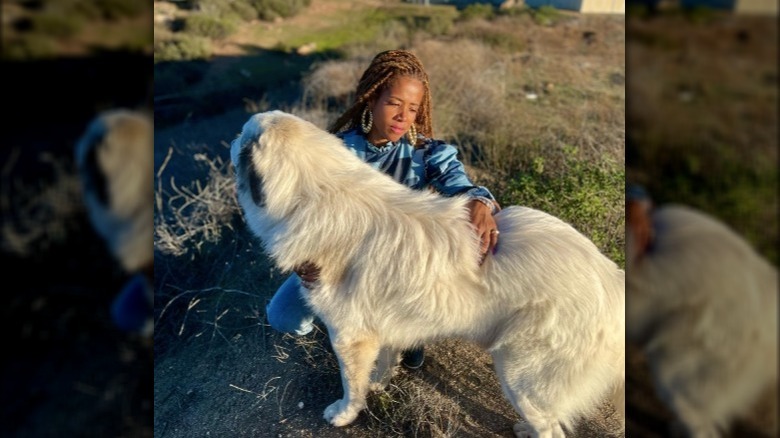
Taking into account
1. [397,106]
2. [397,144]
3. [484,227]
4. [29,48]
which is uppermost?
[29,48]

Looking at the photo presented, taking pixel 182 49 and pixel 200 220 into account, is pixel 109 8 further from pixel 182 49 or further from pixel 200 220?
pixel 182 49

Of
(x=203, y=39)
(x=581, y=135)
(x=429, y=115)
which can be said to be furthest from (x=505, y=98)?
(x=203, y=39)

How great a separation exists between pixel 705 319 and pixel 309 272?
7.08 feet

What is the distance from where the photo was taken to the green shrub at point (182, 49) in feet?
39.4

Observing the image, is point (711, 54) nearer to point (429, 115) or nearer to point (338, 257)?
point (338, 257)

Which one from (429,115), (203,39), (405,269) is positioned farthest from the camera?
(203,39)

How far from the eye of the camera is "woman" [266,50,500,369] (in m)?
2.79

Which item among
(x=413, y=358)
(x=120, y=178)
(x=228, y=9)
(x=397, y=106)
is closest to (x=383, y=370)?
(x=413, y=358)

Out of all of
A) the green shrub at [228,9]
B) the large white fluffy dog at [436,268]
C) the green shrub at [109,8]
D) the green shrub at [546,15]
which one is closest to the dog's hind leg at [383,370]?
the large white fluffy dog at [436,268]

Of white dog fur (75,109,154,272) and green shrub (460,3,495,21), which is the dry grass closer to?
white dog fur (75,109,154,272)

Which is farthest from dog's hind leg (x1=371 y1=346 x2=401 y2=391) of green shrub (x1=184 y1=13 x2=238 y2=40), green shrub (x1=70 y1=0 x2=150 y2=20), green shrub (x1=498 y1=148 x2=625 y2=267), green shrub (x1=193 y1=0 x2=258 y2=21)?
green shrub (x1=193 y1=0 x2=258 y2=21)

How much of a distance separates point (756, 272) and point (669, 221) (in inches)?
5.1

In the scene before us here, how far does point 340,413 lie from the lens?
312cm

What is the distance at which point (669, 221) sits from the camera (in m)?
0.69
